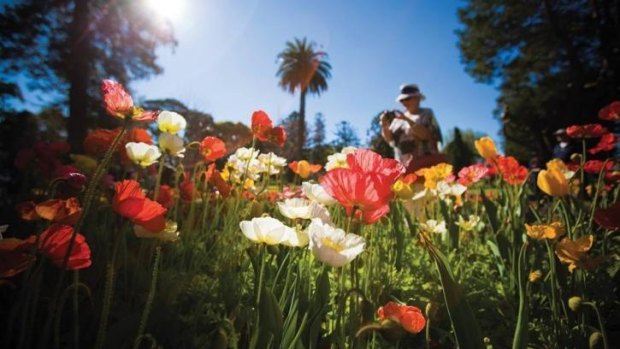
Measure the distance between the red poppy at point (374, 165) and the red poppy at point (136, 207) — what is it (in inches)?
17.4

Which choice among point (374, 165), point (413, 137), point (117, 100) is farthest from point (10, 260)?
point (413, 137)

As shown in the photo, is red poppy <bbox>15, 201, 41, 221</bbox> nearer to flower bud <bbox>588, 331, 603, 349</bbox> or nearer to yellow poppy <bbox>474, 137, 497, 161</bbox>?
flower bud <bbox>588, 331, 603, 349</bbox>

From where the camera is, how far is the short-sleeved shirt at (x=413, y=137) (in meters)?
3.64

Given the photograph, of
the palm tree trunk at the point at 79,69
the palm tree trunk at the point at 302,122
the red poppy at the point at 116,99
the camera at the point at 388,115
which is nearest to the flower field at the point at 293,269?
the red poppy at the point at 116,99

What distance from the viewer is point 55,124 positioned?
1477 centimetres

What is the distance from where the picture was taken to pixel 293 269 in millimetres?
1417

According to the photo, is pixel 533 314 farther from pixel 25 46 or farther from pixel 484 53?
pixel 484 53

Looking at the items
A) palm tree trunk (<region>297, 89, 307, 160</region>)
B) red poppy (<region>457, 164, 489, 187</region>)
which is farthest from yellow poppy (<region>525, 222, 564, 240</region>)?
palm tree trunk (<region>297, 89, 307, 160</region>)

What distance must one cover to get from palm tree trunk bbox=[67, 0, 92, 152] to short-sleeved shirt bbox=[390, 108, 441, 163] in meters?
10.8

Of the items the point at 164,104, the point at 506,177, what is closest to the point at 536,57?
the point at 506,177

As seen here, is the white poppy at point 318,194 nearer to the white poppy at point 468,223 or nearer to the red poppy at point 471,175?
the white poppy at point 468,223

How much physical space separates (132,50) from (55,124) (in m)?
4.89

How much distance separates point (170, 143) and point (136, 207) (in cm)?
66

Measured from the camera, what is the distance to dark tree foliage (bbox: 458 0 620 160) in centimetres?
1228
